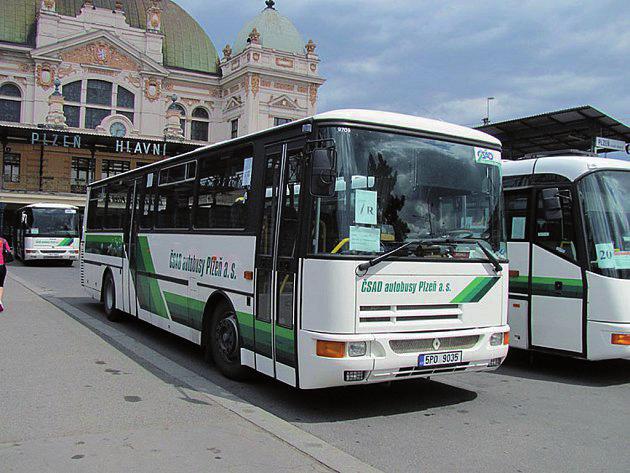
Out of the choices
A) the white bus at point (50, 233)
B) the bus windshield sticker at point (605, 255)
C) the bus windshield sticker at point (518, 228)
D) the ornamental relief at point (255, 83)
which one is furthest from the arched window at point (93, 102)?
the bus windshield sticker at point (605, 255)

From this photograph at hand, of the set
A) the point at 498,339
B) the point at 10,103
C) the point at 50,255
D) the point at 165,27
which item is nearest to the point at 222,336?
the point at 498,339

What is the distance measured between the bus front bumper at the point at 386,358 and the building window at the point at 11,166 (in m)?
53.1

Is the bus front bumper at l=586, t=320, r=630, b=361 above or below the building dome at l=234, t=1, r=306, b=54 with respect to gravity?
below

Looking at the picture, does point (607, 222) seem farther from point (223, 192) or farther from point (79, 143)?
point (79, 143)

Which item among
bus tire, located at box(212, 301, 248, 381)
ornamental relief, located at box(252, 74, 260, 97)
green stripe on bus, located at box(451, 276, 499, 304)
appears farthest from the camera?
ornamental relief, located at box(252, 74, 260, 97)

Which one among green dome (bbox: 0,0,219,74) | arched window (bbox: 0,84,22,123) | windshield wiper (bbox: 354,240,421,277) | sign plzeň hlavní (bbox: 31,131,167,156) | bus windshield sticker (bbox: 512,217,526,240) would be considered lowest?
windshield wiper (bbox: 354,240,421,277)

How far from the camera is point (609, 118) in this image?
46.4 ft

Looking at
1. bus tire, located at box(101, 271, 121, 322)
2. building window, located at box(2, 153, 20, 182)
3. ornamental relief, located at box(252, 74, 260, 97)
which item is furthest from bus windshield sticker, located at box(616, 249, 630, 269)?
ornamental relief, located at box(252, 74, 260, 97)

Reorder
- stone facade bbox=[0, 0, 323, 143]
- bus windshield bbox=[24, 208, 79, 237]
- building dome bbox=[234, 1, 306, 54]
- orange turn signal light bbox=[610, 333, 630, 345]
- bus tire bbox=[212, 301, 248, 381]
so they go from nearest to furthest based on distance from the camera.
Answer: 1. bus tire bbox=[212, 301, 248, 381]
2. orange turn signal light bbox=[610, 333, 630, 345]
3. bus windshield bbox=[24, 208, 79, 237]
4. stone facade bbox=[0, 0, 323, 143]
5. building dome bbox=[234, 1, 306, 54]

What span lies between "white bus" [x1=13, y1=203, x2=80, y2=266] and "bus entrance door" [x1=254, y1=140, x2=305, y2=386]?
24.9 metres

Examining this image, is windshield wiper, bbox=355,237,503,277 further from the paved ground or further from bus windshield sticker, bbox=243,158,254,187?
bus windshield sticker, bbox=243,158,254,187

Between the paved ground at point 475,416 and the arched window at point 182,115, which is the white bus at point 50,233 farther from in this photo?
the arched window at point 182,115

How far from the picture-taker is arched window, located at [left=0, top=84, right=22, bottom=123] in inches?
2164

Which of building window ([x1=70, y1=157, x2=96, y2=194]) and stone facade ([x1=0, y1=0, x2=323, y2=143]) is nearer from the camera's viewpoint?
stone facade ([x1=0, y1=0, x2=323, y2=143])
